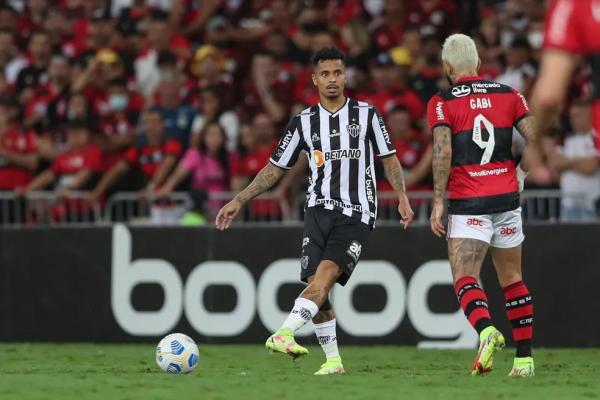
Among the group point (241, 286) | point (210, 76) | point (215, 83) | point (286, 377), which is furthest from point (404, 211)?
point (210, 76)

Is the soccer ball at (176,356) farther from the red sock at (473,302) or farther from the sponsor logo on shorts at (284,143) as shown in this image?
the red sock at (473,302)

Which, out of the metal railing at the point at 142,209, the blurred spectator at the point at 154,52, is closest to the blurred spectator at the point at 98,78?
the blurred spectator at the point at 154,52

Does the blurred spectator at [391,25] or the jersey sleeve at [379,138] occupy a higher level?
the blurred spectator at [391,25]

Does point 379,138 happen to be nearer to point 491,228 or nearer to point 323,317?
point 491,228

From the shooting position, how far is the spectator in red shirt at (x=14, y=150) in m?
17.6

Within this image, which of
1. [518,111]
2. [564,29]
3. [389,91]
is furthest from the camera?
[389,91]

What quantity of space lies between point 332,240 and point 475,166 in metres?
1.22

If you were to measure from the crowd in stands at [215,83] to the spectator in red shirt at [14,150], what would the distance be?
2cm

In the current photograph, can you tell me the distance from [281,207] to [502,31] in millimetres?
4127

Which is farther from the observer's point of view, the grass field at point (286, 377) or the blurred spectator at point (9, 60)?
the blurred spectator at point (9, 60)

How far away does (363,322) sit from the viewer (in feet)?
49.7

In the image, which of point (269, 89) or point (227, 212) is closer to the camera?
point (227, 212)

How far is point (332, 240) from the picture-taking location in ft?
34.5

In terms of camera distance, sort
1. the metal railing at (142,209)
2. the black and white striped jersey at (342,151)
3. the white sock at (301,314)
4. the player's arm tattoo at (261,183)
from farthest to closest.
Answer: the metal railing at (142,209) → the player's arm tattoo at (261,183) → the black and white striped jersey at (342,151) → the white sock at (301,314)
